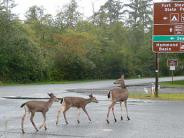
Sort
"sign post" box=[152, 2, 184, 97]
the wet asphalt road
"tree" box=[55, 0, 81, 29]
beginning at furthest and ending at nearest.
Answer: "tree" box=[55, 0, 81, 29] < "sign post" box=[152, 2, 184, 97] < the wet asphalt road

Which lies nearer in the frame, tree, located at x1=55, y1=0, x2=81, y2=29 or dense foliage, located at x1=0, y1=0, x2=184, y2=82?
dense foliage, located at x1=0, y1=0, x2=184, y2=82

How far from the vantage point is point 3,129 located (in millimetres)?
15945

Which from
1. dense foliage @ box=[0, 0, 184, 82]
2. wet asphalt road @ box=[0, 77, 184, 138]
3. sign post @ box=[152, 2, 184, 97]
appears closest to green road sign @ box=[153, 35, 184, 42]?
sign post @ box=[152, 2, 184, 97]

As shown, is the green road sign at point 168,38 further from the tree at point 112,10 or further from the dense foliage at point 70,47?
the tree at point 112,10

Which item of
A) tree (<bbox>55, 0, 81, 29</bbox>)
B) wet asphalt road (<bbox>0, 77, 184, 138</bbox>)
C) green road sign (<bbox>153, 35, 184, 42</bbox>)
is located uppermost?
tree (<bbox>55, 0, 81, 29</bbox>)

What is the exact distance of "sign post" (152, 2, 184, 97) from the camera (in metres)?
34.9

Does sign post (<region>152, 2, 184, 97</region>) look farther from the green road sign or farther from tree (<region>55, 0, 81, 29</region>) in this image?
tree (<region>55, 0, 81, 29</region>)

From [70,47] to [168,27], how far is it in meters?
40.6

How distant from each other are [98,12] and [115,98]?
3657 inches

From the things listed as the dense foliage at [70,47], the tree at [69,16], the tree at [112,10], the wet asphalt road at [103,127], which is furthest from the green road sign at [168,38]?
the tree at [112,10]

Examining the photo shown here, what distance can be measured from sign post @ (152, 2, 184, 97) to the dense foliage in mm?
29922

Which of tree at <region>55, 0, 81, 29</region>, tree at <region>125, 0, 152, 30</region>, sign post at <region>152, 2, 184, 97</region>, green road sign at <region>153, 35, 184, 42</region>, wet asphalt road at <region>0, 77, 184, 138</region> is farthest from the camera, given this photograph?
tree at <region>125, 0, 152, 30</region>

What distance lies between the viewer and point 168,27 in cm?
3509

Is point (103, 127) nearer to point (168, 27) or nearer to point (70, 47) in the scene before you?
point (168, 27)
